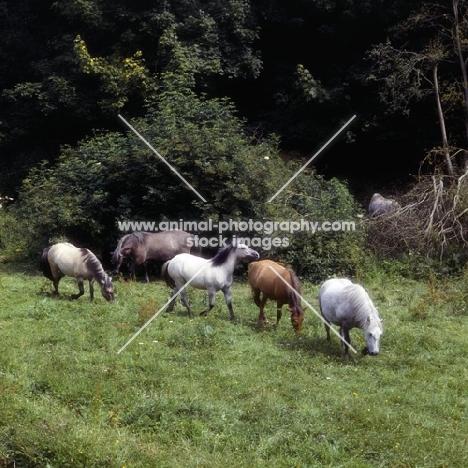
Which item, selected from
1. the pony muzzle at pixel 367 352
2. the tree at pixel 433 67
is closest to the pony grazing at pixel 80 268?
the pony muzzle at pixel 367 352

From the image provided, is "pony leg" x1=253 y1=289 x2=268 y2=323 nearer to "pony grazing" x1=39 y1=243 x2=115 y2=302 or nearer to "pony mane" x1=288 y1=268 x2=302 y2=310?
"pony mane" x1=288 y1=268 x2=302 y2=310

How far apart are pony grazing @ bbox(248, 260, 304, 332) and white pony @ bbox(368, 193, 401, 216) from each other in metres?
5.70

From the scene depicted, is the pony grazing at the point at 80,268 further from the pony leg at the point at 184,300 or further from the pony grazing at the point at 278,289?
the pony grazing at the point at 278,289

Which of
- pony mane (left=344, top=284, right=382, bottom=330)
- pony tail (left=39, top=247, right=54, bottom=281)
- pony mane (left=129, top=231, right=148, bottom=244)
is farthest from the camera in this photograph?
pony mane (left=129, top=231, right=148, bottom=244)

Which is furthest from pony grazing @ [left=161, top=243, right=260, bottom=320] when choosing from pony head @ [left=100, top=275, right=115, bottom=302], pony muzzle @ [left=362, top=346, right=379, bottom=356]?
pony muzzle @ [left=362, top=346, right=379, bottom=356]

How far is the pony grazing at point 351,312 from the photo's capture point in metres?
10.1

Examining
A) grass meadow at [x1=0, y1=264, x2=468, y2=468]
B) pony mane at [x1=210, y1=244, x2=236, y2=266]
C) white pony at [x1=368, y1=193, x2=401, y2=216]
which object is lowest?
grass meadow at [x1=0, y1=264, x2=468, y2=468]

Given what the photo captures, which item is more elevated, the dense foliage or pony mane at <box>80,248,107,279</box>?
the dense foliage

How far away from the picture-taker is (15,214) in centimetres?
1998

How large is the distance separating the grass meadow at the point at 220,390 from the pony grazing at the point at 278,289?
0.28 m

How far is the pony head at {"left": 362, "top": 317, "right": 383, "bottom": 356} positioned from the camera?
397 inches

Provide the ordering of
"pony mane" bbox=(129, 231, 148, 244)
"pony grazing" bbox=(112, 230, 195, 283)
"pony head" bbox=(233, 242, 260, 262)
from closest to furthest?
1. "pony head" bbox=(233, 242, 260, 262)
2. "pony grazing" bbox=(112, 230, 195, 283)
3. "pony mane" bbox=(129, 231, 148, 244)

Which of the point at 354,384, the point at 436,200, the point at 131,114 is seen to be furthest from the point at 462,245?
the point at 131,114

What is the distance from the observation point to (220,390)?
9.12 meters
